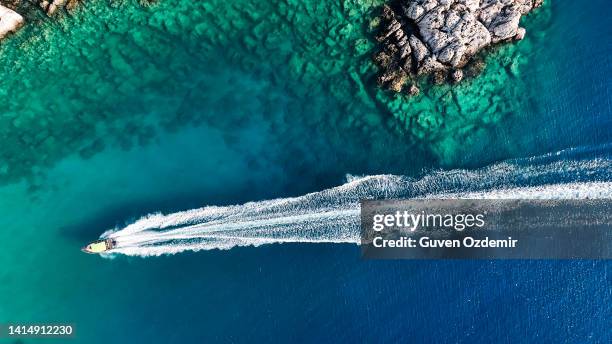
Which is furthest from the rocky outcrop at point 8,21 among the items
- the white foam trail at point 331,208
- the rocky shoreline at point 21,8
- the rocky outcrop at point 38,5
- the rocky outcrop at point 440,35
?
the rocky outcrop at point 440,35

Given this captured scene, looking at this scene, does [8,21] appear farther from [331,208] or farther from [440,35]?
[440,35]

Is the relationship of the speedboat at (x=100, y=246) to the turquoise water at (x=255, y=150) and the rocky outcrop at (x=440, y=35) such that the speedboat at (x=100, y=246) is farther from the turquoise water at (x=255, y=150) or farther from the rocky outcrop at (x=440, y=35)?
the rocky outcrop at (x=440, y=35)

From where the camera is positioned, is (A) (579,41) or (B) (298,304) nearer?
(B) (298,304)

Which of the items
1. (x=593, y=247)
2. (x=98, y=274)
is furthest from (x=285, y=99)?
(x=593, y=247)

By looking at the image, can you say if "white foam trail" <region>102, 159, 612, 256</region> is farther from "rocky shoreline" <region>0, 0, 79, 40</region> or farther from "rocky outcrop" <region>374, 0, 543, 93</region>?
"rocky shoreline" <region>0, 0, 79, 40</region>

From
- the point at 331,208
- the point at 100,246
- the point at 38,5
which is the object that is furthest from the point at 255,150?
the point at 38,5

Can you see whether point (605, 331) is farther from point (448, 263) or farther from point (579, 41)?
point (579, 41)
